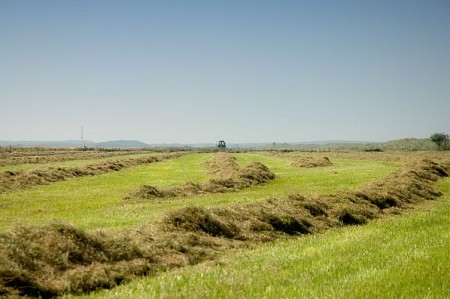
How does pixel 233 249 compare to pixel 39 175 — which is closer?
pixel 233 249

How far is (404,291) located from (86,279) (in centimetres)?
656

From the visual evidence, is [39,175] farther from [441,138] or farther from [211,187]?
[441,138]

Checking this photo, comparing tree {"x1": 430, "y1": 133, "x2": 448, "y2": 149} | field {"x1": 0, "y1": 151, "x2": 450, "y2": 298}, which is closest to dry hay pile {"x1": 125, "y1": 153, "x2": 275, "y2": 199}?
field {"x1": 0, "y1": 151, "x2": 450, "y2": 298}

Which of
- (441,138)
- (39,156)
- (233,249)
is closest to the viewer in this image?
(233,249)

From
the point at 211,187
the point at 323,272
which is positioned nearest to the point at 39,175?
the point at 211,187

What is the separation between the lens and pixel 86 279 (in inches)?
342

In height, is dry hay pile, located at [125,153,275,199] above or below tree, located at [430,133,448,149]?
below

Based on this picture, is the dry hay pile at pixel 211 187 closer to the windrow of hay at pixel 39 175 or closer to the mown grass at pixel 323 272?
the windrow of hay at pixel 39 175

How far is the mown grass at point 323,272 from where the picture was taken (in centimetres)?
823

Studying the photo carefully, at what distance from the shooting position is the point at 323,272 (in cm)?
972

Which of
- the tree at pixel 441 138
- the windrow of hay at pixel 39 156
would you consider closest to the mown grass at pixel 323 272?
the windrow of hay at pixel 39 156

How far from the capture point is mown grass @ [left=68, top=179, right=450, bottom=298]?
27.0 feet

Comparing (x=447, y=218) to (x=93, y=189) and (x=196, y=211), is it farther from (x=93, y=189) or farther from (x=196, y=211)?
(x=93, y=189)

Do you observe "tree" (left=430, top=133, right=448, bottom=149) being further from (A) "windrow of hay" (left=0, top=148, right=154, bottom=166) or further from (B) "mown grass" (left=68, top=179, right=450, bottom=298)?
(B) "mown grass" (left=68, top=179, right=450, bottom=298)
